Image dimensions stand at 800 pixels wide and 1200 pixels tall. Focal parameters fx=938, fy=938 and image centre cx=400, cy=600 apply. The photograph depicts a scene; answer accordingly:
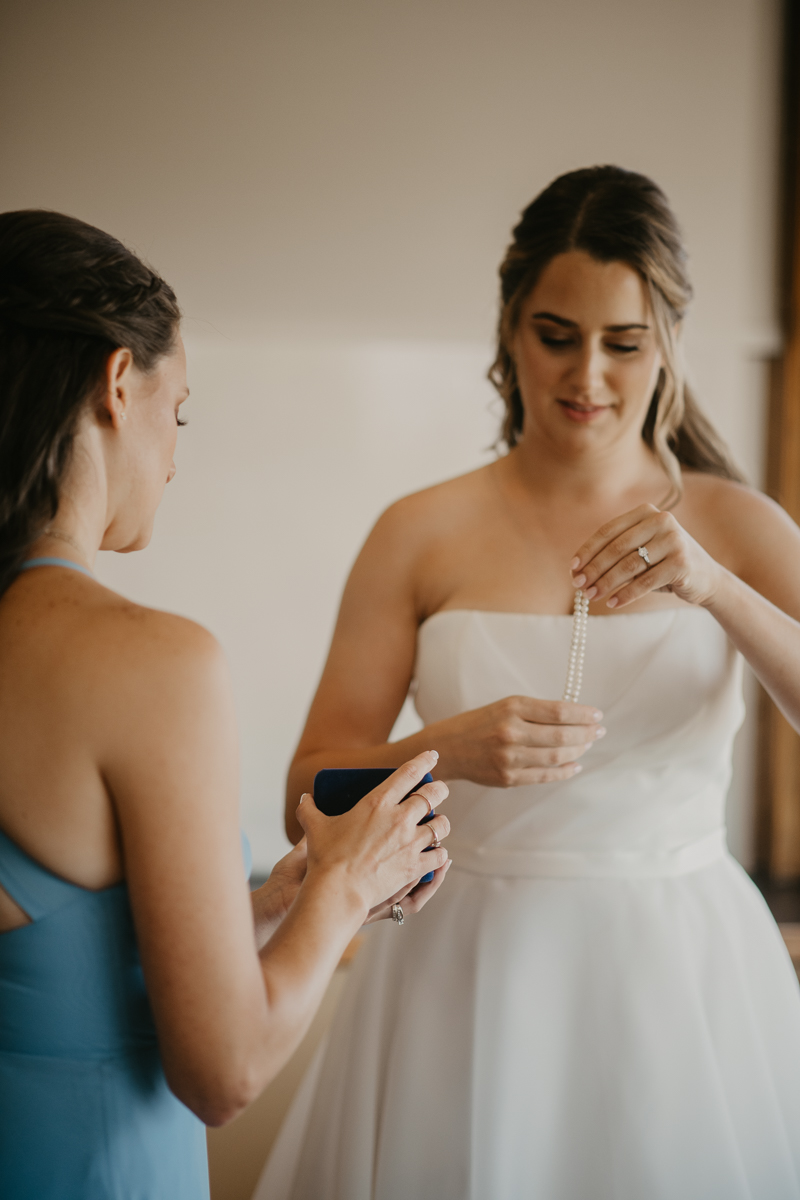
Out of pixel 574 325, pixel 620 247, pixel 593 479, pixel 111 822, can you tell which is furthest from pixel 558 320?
pixel 111 822

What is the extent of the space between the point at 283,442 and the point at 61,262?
6.63 feet

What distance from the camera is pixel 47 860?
745 millimetres

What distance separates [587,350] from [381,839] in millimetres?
864

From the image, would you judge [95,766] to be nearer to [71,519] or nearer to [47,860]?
[47,860]

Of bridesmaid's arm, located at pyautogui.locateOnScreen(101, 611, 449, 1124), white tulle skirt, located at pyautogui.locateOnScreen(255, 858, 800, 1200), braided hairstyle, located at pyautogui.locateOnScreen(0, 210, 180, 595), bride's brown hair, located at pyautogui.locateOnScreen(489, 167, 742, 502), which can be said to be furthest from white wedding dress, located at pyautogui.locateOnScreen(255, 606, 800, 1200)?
braided hairstyle, located at pyautogui.locateOnScreen(0, 210, 180, 595)

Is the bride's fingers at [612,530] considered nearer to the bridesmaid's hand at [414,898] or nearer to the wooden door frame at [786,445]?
the bridesmaid's hand at [414,898]

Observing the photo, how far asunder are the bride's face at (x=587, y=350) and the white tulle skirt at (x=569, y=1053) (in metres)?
0.73

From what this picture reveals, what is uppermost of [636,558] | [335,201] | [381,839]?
[335,201]

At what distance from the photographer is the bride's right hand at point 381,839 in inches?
34.3

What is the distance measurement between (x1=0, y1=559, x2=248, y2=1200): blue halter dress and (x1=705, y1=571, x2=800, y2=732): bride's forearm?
914 millimetres

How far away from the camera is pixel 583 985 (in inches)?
55.4

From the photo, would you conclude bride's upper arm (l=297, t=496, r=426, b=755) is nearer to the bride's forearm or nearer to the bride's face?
the bride's face

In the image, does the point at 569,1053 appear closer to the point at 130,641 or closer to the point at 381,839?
the point at 381,839

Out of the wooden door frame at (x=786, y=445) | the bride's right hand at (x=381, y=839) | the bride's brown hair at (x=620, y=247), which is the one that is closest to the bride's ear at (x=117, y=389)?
the bride's right hand at (x=381, y=839)
